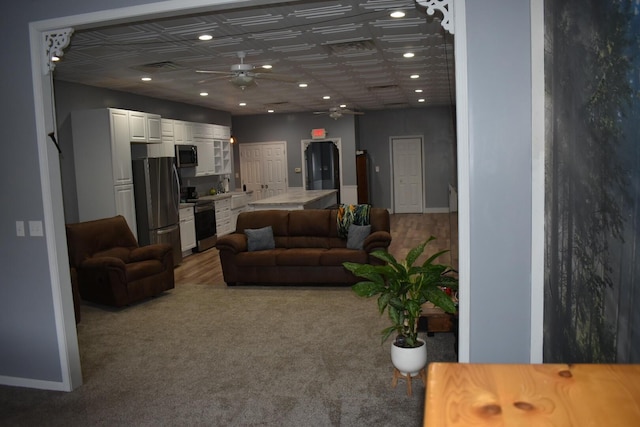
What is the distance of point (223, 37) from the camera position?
4617mm

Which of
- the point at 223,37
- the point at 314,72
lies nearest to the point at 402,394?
→ the point at 223,37

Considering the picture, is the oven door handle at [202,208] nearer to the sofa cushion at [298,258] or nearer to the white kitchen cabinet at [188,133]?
the white kitchen cabinet at [188,133]

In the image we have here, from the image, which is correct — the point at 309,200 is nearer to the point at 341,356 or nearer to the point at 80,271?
A: the point at 80,271

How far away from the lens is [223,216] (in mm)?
9570

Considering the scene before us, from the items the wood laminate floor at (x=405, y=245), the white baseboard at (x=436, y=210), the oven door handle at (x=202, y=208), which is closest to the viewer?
the wood laminate floor at (x=405, y=245)

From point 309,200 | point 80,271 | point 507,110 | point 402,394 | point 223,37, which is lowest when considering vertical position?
point 402,394

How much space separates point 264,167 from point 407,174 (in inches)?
138

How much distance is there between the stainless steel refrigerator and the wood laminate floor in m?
0.61

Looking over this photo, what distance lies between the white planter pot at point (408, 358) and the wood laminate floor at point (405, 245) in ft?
5.85

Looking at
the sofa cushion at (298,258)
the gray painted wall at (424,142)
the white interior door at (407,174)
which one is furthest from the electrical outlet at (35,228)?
the white interior door at (407,174)

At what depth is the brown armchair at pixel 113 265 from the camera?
5.34 m

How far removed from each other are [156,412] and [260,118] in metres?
9.67

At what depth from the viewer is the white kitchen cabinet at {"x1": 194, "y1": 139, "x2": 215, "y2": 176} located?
9.20 metres

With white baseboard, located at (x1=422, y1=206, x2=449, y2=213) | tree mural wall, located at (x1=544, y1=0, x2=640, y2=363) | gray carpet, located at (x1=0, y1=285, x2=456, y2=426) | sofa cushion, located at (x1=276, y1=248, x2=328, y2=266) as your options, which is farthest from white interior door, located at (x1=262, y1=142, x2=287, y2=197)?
tree mural wall, located at (x1=544, y1=0, x2=640, y2=363)
